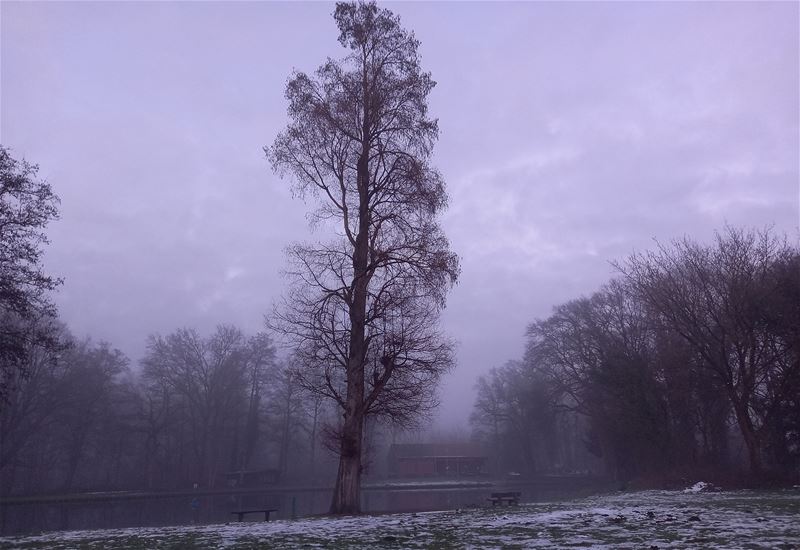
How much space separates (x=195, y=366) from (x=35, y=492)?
1981 cm

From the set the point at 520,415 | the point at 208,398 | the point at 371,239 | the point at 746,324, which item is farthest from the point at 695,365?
the point at 208,398

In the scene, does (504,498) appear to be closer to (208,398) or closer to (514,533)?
(514,533)

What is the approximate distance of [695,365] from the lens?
109ft

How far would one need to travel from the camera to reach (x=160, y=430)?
227ft

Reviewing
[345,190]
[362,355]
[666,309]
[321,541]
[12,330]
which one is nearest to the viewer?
[321,541]

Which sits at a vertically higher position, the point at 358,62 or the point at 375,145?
the point at 358,62

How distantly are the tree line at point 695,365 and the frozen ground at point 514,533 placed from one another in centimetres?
1632

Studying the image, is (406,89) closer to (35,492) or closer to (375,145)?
(375,145)

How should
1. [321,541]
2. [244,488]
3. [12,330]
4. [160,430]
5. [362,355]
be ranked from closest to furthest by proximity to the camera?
[321,541], [362,355], [12,330], [244,488], [160,430]

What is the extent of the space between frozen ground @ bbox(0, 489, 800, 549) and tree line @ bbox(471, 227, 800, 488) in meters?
16.3

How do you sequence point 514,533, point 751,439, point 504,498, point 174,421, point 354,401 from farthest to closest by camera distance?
point 174,421, point 751,439, point 504,498, point 354,401, point 514,533

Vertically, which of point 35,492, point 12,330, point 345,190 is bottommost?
point 35,492

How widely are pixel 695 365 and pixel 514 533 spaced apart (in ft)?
82.8

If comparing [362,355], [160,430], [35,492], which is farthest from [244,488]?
[362,355]
